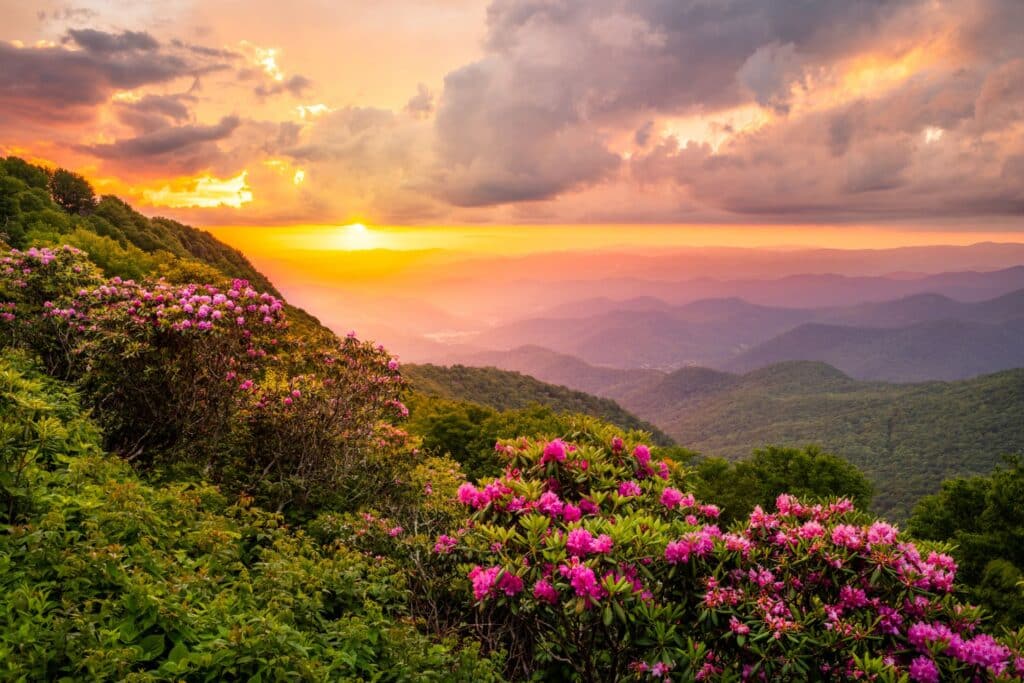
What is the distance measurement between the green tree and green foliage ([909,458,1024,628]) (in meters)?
58.3

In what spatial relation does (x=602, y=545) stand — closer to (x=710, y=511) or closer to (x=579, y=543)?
(x=579, y=543)

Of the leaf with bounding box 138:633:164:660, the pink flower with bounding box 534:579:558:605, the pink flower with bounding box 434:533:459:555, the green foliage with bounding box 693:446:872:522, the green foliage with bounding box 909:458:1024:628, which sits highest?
the leaf with bounding box 138:633:164:660

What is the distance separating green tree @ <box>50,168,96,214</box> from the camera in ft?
151

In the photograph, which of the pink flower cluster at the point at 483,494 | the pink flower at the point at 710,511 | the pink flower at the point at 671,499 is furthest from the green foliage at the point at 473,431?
the pink flower at the point at 710,511

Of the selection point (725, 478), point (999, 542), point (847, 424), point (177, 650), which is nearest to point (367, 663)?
point (177, 650)

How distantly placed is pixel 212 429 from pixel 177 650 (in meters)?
6.47

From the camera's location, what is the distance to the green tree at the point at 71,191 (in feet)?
151

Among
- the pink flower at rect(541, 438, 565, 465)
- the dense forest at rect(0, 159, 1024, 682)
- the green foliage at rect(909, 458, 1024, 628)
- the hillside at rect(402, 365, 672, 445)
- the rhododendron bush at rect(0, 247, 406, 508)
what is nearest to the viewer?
the dense forest at rect(0, 159, 1024, 682)

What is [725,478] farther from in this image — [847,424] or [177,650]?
[847,424]

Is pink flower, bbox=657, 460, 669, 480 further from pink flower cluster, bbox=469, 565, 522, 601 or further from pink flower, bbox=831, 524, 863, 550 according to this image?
pink flower cluster, bbox=469, 565, 522, 601

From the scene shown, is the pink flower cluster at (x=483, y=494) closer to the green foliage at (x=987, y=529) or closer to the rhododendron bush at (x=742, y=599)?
the rhododendron bush at (x=742, y=599)

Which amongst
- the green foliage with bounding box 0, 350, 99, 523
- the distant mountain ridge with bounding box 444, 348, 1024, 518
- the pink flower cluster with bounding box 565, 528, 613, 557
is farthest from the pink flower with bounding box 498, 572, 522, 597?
the distant mountain ridge with bounding box 444, 348, 1024, 518

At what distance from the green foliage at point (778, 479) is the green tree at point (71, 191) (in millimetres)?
51573

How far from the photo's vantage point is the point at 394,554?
7.39 m
